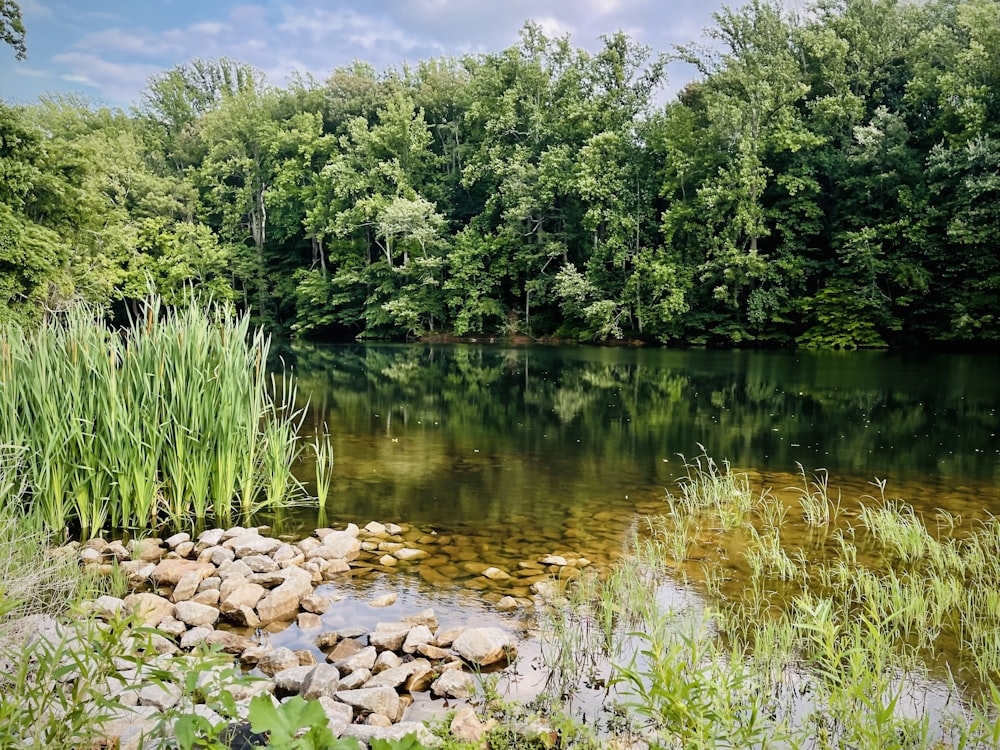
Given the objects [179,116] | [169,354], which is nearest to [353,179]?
[179,116]

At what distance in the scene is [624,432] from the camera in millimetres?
13148

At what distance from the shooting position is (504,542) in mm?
7004

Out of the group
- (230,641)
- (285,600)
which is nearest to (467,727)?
(230,641)

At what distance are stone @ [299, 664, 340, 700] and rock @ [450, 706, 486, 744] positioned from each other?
709 millimetres

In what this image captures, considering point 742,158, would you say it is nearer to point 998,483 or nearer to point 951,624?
point 998,483

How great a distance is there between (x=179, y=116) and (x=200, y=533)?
63256 millimetres

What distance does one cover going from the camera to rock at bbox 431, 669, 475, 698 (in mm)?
4102

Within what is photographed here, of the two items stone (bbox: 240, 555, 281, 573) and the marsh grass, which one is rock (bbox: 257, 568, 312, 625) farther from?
the marsh grass

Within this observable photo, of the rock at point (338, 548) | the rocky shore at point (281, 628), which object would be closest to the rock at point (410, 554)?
the rocky shore at point (281, 628)

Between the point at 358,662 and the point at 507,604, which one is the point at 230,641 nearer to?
the point at 358,662

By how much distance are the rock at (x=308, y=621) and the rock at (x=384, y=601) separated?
43 cm

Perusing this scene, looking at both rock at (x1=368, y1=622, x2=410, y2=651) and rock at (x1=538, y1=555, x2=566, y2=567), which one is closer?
rock at (x1=368, y1=622, x2=410, y2=651)

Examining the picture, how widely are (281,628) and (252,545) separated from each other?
1.47 m

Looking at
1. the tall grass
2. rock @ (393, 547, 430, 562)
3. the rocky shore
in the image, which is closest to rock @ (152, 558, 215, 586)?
the rocky shore
